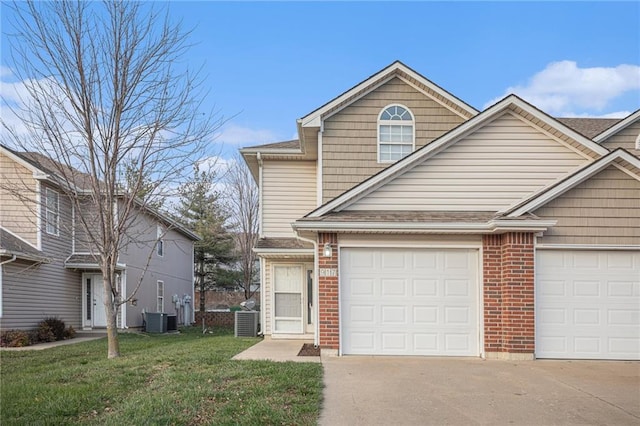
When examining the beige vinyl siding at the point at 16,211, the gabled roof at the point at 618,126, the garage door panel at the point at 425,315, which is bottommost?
the garage door panel at the point at 425,315

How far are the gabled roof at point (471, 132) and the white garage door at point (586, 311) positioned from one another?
2.75 meters

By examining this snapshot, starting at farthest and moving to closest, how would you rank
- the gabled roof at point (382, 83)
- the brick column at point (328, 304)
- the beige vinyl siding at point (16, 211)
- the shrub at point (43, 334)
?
1. the beige vinyl siding at point (16, 211)
2. the shrub at point (43, 334)
3. the gabled roof at point (382, 83)
4. the brick column at point (328, 304)

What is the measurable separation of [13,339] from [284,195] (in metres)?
8.36

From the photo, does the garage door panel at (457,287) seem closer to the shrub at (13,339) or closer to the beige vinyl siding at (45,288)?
the beige vinyl siding at (45,288)

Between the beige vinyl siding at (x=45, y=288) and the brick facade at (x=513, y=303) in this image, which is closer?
the brick facade at (x=513, y=303)

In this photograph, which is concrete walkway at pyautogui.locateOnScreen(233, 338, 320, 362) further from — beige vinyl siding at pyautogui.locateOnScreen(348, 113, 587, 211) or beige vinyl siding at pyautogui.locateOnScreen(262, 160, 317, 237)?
beige vinyl siding at pyautogui.locateOnScreen(262, 160, 317, 237)

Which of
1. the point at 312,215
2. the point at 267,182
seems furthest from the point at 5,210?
the point at 312,215

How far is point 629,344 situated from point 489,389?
430cm

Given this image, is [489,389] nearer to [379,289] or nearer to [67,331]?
[379,289]

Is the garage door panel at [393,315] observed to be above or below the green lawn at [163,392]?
above

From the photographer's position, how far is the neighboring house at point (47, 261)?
14422 millimetres

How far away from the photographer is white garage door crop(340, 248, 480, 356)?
1005 centimetres

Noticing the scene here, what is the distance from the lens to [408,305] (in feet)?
33.0

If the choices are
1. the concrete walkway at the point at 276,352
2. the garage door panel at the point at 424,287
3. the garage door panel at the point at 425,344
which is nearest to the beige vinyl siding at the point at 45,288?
the concrete walkway at the point at 276,352
